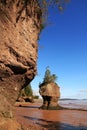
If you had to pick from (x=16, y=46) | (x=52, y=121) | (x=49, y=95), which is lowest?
(x=52, y=121)

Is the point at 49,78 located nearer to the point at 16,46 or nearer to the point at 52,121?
the point at 52,121

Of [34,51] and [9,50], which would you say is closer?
[9,50]

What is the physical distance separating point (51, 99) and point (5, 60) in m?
27.3

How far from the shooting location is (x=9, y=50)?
34.7ft

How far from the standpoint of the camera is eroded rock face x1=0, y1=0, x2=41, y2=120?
10.5m

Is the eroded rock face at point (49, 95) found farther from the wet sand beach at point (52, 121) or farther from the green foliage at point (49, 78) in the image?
the wet sand beach at point (52, 121)

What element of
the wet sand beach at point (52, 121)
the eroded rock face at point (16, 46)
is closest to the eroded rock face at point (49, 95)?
the wet sand beach at point (52, 121)

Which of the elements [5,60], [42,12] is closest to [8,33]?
[5,60]

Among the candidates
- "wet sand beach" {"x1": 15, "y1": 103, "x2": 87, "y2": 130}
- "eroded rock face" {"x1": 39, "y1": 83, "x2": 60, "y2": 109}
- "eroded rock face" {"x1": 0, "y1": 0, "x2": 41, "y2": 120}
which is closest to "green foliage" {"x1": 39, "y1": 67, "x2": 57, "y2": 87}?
"eroded rock face" {"x1": 39, "y1": 83, "x2": 60, "y2": 109}

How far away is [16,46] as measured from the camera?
425 inches

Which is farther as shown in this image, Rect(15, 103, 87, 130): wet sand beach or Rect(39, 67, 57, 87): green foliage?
Rect(39, 67, 57, 87): green foliage

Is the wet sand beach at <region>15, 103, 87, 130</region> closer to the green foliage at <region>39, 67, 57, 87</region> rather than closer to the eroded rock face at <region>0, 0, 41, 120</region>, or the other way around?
the eroded rock face at <region>0, 0, 41, 120</region>

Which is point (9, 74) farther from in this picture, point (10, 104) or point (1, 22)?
point (1, 22)

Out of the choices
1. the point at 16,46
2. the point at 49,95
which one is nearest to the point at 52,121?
the point at 16,46
